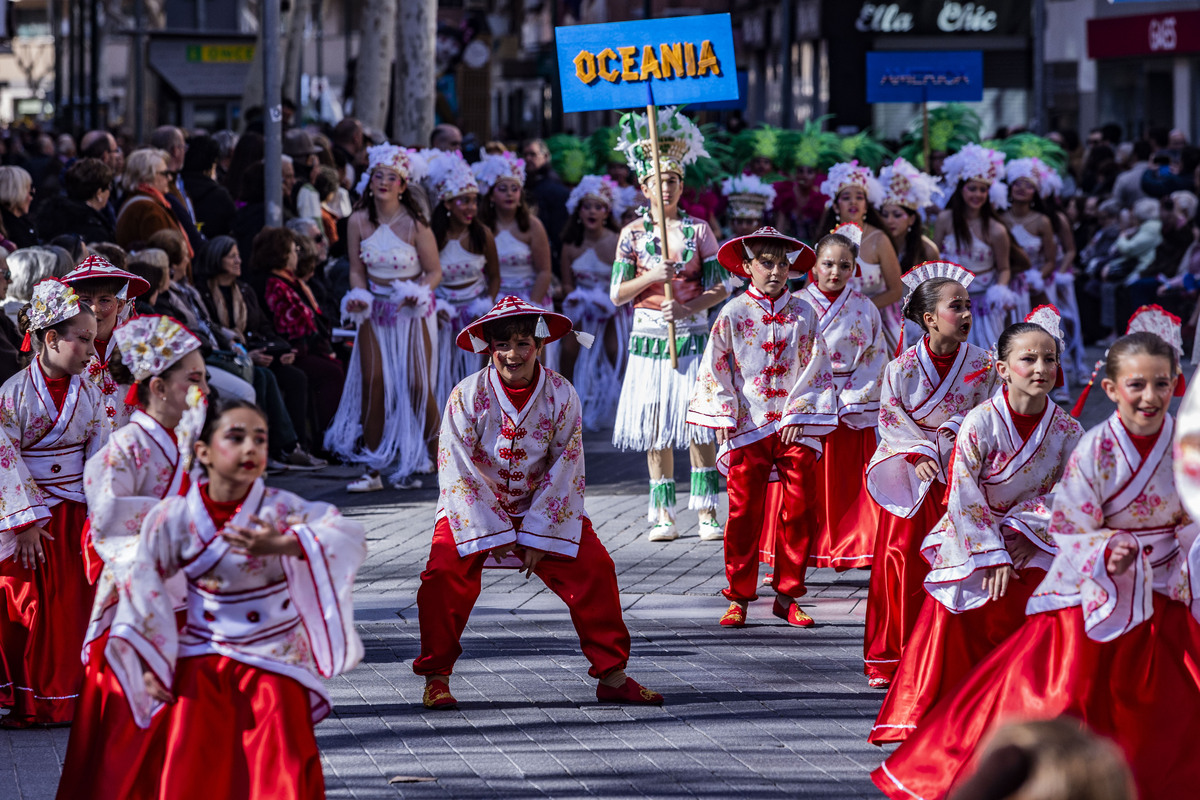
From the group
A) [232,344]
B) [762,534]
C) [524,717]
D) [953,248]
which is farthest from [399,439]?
[524,717]

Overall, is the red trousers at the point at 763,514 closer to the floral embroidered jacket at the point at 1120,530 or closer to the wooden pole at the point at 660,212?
the wooden pole at the point at 660,212

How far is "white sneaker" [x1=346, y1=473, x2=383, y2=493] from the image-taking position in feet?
37.4

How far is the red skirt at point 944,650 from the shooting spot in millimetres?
5887

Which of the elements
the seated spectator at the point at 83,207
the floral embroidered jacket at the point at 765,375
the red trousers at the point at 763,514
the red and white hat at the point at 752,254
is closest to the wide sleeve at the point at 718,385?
the floral embroidered jacket at the point at 765,375

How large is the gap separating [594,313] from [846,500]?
Answer: 615cm

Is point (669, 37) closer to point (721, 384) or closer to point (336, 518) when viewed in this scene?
point (721, 384)

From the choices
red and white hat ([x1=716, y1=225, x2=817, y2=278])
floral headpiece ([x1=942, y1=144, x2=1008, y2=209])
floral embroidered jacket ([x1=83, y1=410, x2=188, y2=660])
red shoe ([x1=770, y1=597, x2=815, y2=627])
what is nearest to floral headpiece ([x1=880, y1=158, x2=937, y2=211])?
floral headpiece ([x1=942, y1=144, x2=1008, y2=209])

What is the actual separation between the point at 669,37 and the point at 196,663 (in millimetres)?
5893

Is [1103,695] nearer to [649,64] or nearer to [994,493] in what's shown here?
[994,493]

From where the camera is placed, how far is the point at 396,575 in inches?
352

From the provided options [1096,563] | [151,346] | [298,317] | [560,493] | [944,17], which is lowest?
[1096,563]

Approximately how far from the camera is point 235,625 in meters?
4.61

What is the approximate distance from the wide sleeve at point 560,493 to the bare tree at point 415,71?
13.3 metres

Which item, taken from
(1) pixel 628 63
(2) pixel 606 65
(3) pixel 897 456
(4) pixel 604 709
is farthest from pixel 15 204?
(3) pixel 897 456
